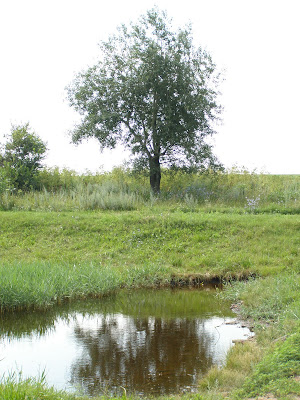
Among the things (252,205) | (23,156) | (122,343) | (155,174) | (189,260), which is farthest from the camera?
(23,156)

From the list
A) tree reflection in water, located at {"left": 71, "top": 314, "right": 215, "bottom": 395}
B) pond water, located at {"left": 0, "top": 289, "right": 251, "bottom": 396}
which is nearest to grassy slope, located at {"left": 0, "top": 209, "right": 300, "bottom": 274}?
pond water, located at {"left": 0, "top": 289, "right": 251, "bottom": 396}

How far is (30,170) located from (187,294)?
16.4 meters

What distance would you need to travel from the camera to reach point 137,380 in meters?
5.79

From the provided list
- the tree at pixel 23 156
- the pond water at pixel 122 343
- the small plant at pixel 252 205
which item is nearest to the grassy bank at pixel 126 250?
the pond water at pixel 122 343

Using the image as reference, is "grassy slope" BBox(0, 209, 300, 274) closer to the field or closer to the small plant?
the field

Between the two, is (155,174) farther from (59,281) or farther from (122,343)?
(122,343)

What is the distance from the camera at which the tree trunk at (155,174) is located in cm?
2202

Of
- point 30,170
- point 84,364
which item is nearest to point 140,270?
point 84,364

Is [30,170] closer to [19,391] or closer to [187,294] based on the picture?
[187,294]

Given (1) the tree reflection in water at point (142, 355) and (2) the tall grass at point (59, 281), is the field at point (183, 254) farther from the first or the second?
(1) the tree reflection in water at point (142, 355)

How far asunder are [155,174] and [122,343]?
16.0 metres

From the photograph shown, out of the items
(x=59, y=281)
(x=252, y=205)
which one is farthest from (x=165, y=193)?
(x=59, y=281)

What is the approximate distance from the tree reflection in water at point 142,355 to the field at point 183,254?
0.54m

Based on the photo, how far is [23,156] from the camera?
24859mm
